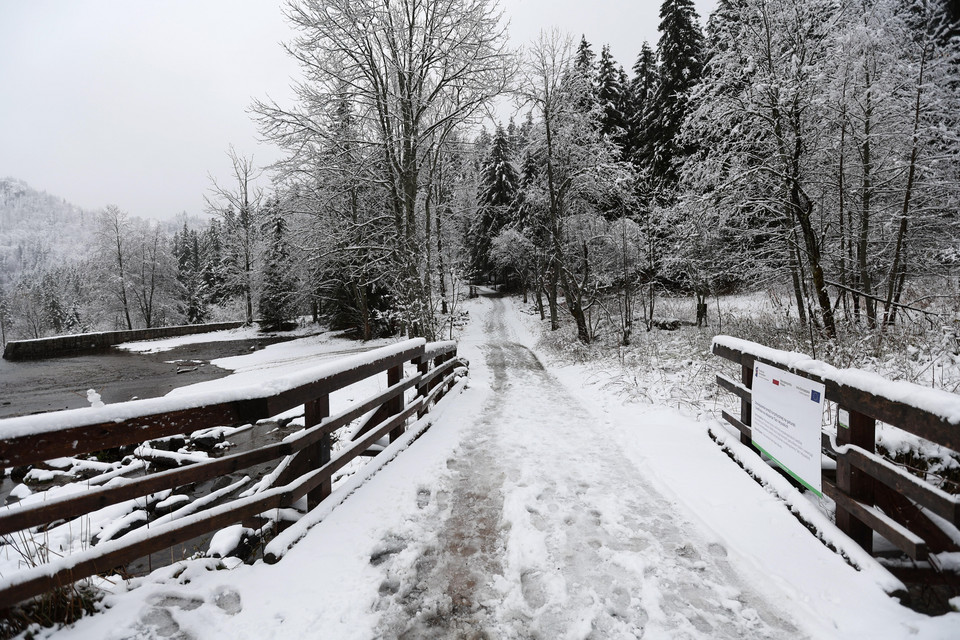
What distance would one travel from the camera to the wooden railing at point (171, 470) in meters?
1.96

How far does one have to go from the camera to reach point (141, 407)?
236 cm

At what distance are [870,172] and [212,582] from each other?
48.1ft

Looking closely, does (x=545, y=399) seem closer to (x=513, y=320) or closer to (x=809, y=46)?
(x=809, y=46)

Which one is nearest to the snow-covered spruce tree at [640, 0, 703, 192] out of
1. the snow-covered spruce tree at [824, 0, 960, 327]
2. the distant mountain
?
the snow-covered spruce tree at [824, 0, 960, 327]

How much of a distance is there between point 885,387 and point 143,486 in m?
4.41

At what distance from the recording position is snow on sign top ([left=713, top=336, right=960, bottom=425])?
214 cm

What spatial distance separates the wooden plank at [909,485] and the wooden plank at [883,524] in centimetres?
21

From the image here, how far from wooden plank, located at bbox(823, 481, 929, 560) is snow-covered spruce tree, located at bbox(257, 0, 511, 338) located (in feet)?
33.3

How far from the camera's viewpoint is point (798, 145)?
973 cm

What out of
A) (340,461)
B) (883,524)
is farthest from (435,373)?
(883,524)

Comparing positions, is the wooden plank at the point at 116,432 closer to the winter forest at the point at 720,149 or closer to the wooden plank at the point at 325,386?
the wooden plank at the point at 325,386

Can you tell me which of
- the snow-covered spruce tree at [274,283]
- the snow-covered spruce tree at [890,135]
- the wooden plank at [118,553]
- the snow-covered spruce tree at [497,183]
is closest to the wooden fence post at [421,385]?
the wooden plank at [118,553]

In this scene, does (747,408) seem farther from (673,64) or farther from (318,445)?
(673,64)

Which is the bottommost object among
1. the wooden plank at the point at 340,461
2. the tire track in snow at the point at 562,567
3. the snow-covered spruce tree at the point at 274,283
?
the tire track in snow at the point at 562,567
